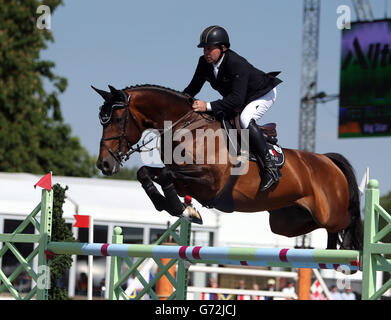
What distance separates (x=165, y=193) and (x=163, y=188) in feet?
0.13

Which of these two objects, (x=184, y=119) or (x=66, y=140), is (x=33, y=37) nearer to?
(x=66, y=140)

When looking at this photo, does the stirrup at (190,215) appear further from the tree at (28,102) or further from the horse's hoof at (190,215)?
the tree at (28,102)

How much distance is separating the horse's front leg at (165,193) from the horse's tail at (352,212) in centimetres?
163

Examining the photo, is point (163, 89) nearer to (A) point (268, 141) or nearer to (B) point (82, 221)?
(A) point (268, 141)

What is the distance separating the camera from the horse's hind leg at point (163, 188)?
5012mm

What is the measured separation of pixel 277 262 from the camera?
4.68 meters

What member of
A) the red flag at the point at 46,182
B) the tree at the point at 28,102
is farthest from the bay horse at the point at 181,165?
the tree at the point at 28,102

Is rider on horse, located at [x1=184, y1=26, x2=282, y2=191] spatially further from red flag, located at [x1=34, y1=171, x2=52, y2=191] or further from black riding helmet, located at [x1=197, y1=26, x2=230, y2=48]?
red flag, located at [x1=34, y1=171, x2=52, y2=191]

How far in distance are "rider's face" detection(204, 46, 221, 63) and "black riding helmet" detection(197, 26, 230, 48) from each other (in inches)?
1.2

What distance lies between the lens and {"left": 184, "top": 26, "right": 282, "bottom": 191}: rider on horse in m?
5.22

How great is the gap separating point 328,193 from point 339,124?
383 inches

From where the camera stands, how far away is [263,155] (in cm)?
546

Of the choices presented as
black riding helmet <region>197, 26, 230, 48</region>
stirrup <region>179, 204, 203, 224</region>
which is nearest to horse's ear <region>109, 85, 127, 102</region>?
black riding helmet <region>197, 26, 230, 48</region>
